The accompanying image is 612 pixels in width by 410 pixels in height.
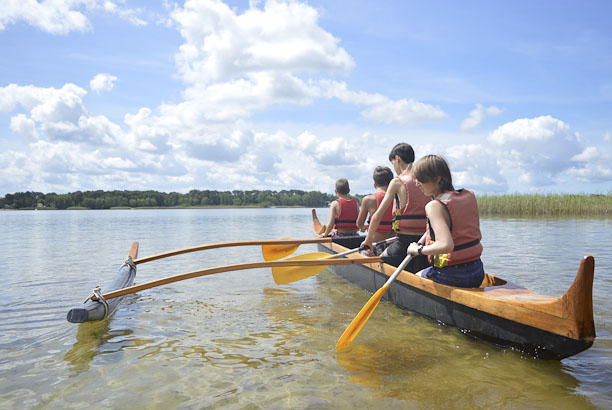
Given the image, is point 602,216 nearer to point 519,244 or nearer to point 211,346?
point 519,244

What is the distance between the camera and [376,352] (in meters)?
3.58

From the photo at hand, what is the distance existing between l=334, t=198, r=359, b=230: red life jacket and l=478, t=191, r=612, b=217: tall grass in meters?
18.3

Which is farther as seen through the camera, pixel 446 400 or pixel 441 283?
pixel 441 283

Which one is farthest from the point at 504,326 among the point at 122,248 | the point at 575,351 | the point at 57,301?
the point at 122,248

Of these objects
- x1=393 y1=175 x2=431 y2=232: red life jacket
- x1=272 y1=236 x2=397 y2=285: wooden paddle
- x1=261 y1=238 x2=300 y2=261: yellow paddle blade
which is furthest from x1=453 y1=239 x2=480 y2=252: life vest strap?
x1=261 y1=238 x2=300 y2=261: yellow paddle blade

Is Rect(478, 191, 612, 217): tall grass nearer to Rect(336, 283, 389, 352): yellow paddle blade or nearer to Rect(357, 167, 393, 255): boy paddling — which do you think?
Rect(357, 167, 393, 255): boy paddling

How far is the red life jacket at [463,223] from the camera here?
3.41m

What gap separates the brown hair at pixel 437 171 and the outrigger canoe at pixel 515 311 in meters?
0.93

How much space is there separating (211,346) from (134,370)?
2.39ft

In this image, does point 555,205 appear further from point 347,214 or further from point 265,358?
point 265,358

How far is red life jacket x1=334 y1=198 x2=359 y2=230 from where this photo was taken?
757cm

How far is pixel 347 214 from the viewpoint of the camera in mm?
7629

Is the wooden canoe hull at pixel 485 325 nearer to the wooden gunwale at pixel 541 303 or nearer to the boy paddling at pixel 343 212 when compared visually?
the wooden gunwale at pixel 541 303

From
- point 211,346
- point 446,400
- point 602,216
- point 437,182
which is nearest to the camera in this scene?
point 446,400
